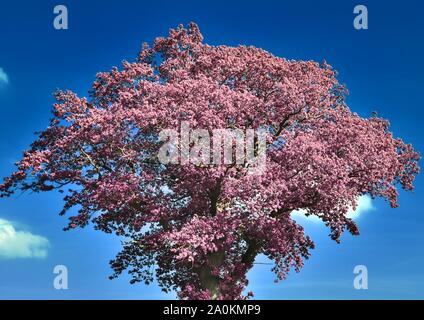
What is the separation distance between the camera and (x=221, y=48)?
26.7m

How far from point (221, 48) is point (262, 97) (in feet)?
11.0

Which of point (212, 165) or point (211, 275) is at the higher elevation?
point (212, 165)

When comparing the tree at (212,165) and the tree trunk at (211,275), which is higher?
the tree at (212,165)

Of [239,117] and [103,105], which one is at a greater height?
[103,105]

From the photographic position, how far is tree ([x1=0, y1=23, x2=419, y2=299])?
877 inches

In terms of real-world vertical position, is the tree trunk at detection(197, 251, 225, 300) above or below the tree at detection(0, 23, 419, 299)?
below

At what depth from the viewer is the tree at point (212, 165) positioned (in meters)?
22.3

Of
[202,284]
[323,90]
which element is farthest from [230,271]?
[323,90]

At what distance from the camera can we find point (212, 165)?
2195 cm

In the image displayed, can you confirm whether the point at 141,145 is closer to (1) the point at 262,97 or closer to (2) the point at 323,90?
(1) the point at 262,97
